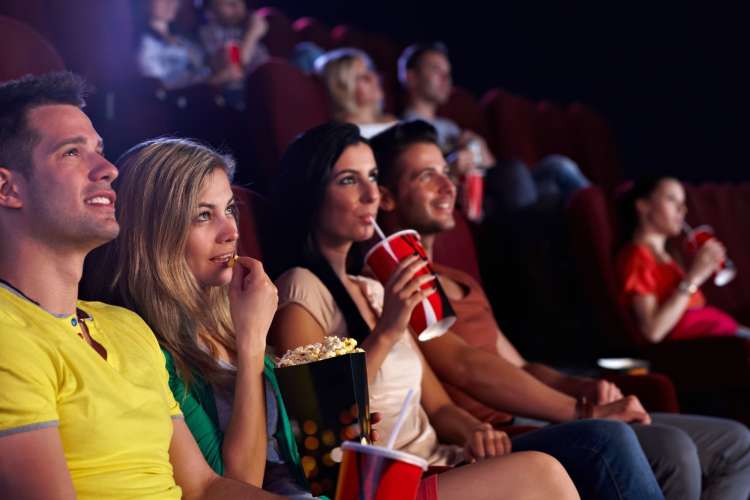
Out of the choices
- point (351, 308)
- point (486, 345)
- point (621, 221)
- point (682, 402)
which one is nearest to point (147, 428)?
point (351, 308)

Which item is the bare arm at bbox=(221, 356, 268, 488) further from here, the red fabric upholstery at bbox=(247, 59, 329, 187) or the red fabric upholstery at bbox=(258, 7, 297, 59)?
the red fabric upholstery at bbox=(258, 7, 297, 59)

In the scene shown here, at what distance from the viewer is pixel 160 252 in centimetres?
100

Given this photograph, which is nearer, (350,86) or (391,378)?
(391,378)

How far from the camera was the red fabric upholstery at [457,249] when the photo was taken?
1929mm

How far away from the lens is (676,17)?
13.2 feet

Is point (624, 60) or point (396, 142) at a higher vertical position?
point (624, 60)

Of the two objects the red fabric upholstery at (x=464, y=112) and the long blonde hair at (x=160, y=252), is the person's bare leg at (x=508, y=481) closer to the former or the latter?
the long blonde hair at (x=160, y=252)

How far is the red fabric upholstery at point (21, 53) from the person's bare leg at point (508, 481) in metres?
0.81

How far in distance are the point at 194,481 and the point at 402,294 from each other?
0.36m

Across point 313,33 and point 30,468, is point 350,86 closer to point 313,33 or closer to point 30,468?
point 313,33

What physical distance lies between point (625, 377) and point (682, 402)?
0.50 m

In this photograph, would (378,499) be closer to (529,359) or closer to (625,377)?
(625,377)

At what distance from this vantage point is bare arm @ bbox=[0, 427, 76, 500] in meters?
0.69

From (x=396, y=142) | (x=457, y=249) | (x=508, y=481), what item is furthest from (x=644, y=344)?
(x=508, y=481)
